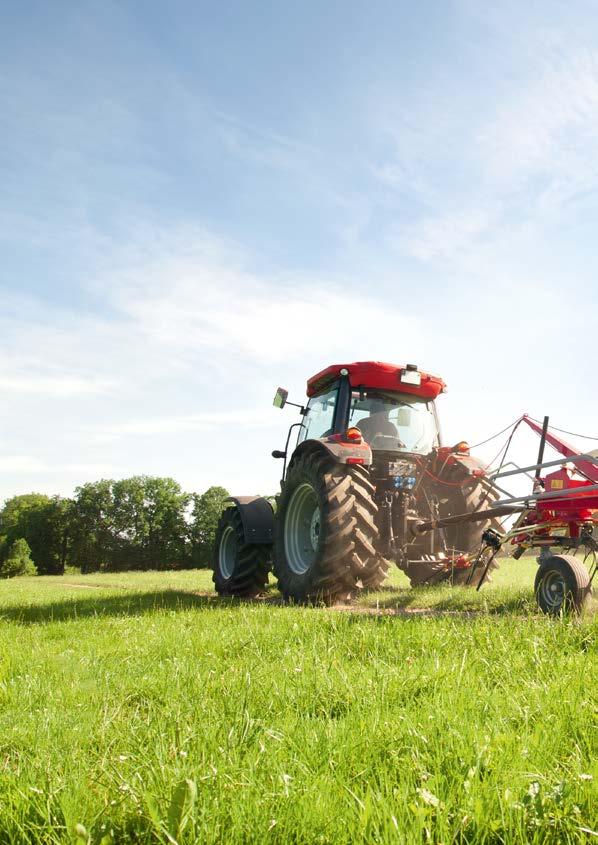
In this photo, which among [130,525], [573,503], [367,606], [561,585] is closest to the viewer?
[561,585]

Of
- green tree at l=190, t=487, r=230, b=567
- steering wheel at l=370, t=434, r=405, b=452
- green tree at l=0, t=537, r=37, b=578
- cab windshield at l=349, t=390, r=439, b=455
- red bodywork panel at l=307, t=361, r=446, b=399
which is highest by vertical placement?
red bodywork panel at l=307, t=361, r=446, b=399

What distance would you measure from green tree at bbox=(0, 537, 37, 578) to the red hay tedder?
5165 centimetres

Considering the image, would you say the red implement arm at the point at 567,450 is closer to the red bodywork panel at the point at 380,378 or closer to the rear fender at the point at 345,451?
the red bodywork panel at the point at 380,378

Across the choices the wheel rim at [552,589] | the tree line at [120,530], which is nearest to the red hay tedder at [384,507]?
the wheel rim at [552,589]

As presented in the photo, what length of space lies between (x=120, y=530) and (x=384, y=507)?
54.3 meters

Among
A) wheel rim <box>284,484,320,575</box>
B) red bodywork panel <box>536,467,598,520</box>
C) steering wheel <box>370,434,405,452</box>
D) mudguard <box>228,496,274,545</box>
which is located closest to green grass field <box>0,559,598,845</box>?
red bodywork panel <box>536,467,598,520</box>

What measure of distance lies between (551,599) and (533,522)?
1.06 metres

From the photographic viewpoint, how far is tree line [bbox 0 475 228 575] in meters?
53.6

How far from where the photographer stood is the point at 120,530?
58.2 meters

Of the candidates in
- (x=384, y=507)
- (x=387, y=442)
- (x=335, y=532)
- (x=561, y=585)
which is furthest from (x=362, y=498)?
(x=561, y=585)

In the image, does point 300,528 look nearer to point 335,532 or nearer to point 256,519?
point 256,519

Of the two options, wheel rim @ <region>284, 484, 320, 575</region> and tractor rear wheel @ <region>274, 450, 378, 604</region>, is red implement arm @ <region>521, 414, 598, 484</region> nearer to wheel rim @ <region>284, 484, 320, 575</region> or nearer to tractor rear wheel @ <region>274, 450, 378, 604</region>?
tractor rear wheel @ <region>274, 450, 378, 604</region>

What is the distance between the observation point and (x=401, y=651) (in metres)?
3.54

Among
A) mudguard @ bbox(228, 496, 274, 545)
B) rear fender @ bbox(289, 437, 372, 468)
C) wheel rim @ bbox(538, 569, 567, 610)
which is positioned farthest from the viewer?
mudguard @ bbox(228, 496, 274, 545)
